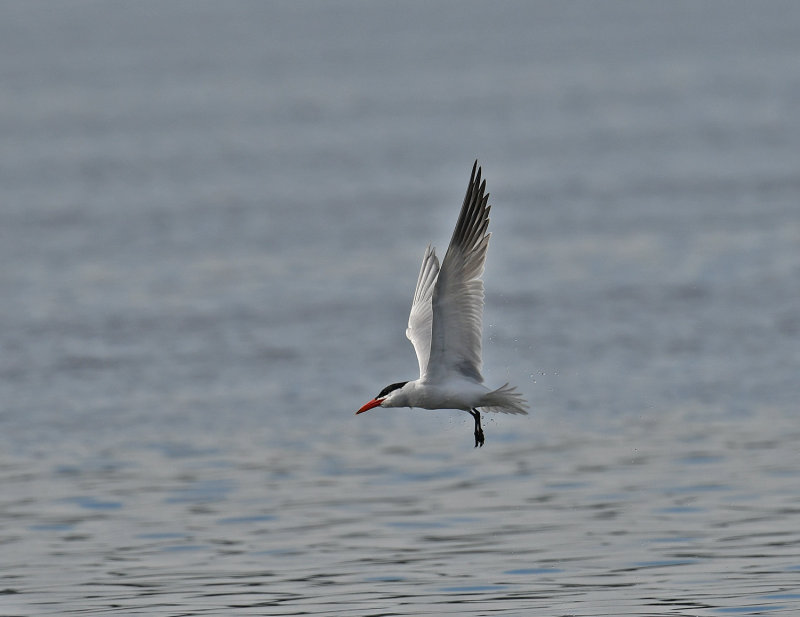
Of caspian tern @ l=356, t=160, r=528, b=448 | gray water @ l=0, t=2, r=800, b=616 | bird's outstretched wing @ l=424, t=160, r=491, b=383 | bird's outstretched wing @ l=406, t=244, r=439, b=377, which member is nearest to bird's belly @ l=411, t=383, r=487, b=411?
caspian tern @ l=356, t=160, r=528, b=448

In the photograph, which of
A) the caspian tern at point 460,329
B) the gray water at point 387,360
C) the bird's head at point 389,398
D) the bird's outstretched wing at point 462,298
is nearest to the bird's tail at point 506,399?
the caspian tern at point 460,329

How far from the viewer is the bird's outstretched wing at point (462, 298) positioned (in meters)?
12.8

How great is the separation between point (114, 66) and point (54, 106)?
1744cm

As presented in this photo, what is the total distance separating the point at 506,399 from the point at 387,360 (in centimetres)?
940

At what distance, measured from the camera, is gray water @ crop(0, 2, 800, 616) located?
13.7m

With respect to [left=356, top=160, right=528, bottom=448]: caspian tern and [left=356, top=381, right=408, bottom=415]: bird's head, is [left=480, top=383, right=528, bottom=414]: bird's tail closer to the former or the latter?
[left=356, top=160, right=528, bottom=448]: caspian tern

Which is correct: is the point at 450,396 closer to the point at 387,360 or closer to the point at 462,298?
the point at 462,298

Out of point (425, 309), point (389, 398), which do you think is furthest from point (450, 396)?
point (425, 309)

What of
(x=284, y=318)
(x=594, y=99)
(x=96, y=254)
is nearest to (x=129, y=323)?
(x=284, y=318)

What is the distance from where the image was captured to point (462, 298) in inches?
510

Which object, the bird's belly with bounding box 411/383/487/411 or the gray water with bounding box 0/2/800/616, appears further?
the gray water with bounding box 0/2/800/616

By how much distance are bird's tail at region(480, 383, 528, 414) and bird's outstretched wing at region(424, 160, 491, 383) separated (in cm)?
31

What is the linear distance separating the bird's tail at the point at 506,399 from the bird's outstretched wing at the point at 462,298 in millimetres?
311

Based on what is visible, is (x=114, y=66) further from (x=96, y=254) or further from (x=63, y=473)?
(x=63, y=473)
